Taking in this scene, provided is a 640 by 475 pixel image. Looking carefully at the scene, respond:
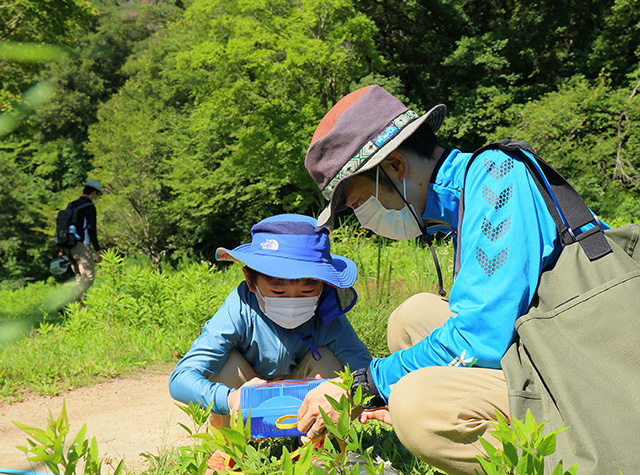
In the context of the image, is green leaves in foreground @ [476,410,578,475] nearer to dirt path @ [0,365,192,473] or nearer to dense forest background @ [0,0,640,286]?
dirt path @ [0,365,192,473]

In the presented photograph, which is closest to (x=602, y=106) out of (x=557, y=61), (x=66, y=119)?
(x=557, y=61)

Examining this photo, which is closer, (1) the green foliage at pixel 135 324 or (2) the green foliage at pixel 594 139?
(1) the green foliage at pixel 135 324

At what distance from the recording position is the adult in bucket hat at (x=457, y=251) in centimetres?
166

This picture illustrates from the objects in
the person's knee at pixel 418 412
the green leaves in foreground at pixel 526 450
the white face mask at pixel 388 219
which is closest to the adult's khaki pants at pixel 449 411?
the person's knee at pixel 418 412

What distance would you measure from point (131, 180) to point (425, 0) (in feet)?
38.1

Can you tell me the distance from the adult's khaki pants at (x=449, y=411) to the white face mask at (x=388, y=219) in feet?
1.89

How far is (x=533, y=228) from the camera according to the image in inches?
64.9

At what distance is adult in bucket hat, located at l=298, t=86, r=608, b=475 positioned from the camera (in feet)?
5.45

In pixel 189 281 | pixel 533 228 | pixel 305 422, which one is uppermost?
pixel 533 228

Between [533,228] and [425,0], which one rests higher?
[425,0]

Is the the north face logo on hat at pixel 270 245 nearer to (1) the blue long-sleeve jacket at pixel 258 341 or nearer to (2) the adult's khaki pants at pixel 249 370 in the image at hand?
(1) the blue long-sleeve jacket at pixel 258 341

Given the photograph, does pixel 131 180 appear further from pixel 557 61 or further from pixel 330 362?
pixel 330 362

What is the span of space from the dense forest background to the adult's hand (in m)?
7.31

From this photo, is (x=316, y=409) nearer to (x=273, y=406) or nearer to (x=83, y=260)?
(x=273, y=406)
